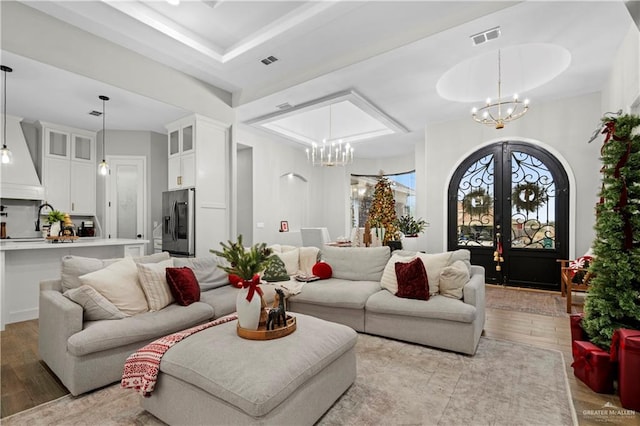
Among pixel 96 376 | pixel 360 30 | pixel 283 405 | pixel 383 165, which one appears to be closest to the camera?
pixel 283 405

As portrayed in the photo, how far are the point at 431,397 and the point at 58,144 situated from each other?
669 centimetres

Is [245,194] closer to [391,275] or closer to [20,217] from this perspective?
[20,217]

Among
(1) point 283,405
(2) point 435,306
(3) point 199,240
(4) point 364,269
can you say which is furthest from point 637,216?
(3) point 199,240

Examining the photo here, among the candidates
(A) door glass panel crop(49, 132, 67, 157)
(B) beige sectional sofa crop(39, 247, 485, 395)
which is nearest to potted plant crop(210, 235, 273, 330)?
(B) beige sectional sofa crop(39, 247, 485, 395)

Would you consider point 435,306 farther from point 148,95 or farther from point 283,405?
point 148,95

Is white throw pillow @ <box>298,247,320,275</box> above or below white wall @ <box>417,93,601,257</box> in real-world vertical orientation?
below

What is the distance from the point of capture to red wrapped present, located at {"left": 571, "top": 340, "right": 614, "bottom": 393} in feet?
7.27

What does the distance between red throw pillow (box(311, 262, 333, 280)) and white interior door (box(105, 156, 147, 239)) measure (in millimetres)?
3814

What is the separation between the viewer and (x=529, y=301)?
4680mm

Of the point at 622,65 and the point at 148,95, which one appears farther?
the point at 148,95

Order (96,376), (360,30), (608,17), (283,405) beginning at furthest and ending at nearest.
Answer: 1. (360,30)
2. (608,17)
3. (96,376)
4. (283,405)

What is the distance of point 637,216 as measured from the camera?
2311mm

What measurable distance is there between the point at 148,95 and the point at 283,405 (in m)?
4.24

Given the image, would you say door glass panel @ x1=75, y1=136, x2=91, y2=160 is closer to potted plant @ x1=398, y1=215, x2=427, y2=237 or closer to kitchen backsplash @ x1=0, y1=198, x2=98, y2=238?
kitchen backsplash @ x1=0, y1=198, x2=98, y2=238
